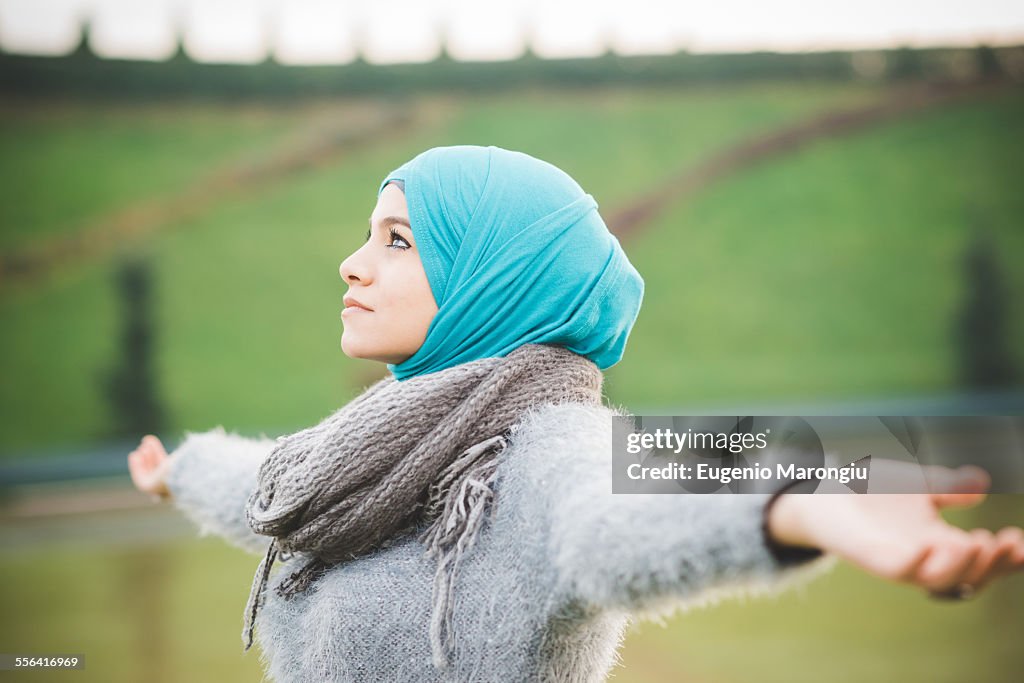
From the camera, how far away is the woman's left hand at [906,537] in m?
0.65

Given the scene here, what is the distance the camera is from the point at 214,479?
5.32ft

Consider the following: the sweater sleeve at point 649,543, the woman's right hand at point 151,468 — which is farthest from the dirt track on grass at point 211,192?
the sweater sleeve at point 649,543

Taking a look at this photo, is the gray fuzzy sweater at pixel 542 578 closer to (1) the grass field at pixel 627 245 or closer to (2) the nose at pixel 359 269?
(2) the nose at pixel 359 269

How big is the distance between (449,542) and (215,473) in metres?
0.73

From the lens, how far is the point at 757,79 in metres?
14.1

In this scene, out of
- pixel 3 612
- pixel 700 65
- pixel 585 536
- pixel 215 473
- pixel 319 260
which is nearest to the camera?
pixel 585 536

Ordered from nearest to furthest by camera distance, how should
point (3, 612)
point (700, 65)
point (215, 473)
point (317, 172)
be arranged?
1. point (215, 473)
2. point (3, 612)
3. point (317, 172)
4. point (700, 65)

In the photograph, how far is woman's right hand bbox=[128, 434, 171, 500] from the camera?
1.76 m

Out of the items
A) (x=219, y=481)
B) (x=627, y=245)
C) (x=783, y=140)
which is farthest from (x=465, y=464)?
(x=783, y=140)

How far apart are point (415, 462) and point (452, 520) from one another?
0.28ft

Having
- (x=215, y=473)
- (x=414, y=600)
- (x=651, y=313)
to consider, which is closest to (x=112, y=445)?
(x=651, y=313)

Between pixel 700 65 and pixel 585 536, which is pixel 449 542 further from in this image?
pixel 700 65

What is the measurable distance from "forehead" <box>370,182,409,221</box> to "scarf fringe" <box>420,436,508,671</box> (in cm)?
33

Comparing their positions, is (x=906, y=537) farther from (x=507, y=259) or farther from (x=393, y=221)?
(x=393, y=221)
